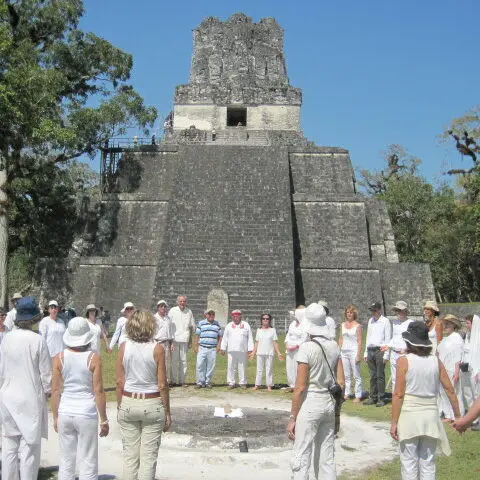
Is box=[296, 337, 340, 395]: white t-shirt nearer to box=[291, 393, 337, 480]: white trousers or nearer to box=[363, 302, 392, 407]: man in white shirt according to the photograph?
box=[291, 393, 337, 480]: white trousers

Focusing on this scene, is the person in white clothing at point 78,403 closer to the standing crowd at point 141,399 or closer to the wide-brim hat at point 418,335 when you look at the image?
the standing crowd at point 141,399

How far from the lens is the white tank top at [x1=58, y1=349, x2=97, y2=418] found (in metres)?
4.39

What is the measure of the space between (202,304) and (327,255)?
506 cm

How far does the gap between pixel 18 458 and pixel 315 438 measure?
2043 mm

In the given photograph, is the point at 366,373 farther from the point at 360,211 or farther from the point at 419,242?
the point at 419,242

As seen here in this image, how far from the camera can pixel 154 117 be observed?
22500 mm

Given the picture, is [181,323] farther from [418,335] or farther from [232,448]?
[418,335]

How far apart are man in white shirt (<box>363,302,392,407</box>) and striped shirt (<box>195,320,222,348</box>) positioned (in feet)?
7.66

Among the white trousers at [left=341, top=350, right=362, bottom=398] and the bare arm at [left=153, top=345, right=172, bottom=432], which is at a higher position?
the bare arm at [left=153, top=345, right=172, bottom=432]

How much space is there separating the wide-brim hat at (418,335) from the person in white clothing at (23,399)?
8.19ft

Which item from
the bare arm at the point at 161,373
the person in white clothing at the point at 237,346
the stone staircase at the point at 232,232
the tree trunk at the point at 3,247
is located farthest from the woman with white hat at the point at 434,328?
the tree trunk at the point at 3,247

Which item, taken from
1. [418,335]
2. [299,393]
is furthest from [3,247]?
[418,335]

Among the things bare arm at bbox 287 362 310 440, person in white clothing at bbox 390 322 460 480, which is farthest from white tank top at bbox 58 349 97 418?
person in white clothing at bbox 390 322 460 480

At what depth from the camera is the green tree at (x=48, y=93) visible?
1697cm
